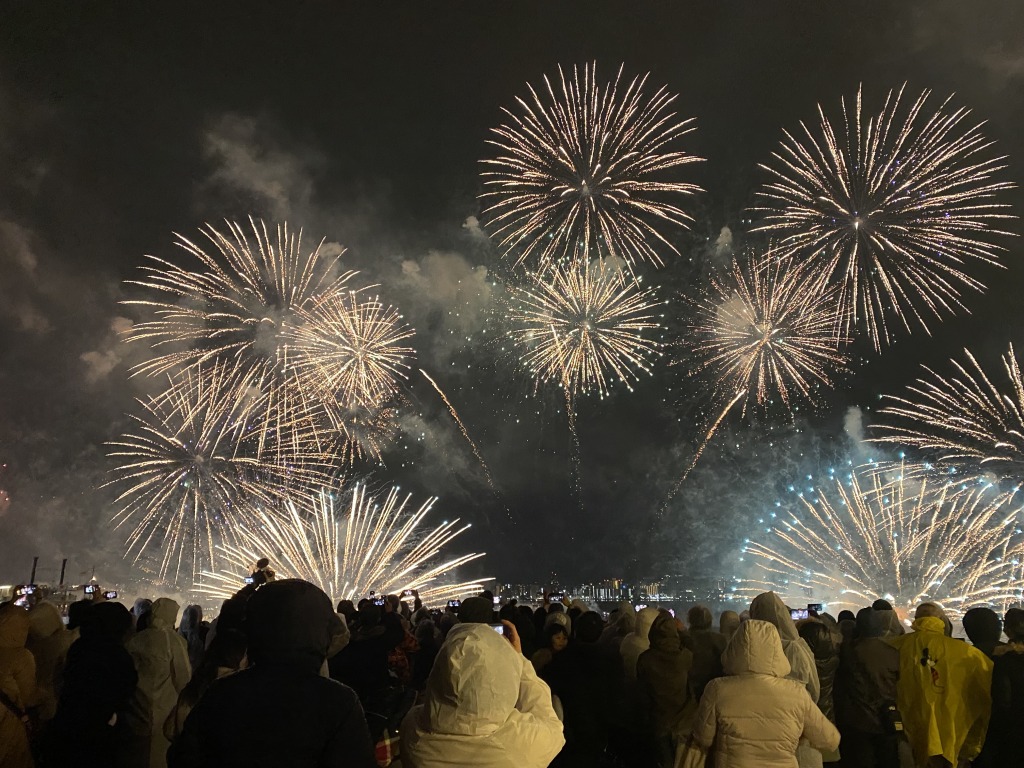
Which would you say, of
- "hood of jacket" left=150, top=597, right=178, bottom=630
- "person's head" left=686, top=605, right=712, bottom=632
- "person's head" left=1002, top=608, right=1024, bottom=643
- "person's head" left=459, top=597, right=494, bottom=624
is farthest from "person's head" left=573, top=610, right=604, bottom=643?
"hood of jacket" left=150, top=597, right=178, bottom=630

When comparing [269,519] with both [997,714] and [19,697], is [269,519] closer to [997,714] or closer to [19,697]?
[19,697]

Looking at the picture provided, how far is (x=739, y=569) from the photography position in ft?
398

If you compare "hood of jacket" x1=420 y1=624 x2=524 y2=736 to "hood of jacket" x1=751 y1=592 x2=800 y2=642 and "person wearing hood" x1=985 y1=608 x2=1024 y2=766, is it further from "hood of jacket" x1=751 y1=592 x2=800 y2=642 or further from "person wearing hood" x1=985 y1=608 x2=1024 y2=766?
"person wearing hood" x1=985 y1=608 x2=1024 y2=766

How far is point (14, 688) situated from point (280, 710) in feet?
12.3

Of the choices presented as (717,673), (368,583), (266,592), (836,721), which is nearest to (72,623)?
(266,592)

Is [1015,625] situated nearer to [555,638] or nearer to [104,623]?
[555,638]

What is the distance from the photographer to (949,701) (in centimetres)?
625

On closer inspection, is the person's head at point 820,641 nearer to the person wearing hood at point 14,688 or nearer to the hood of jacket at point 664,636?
the hood of jacket at point 664,636

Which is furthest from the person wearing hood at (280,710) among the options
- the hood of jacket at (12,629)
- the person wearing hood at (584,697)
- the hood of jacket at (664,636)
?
the hood of jacket at (664,636)

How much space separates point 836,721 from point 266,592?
6.49 metres

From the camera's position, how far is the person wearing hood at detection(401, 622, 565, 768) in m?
3.37

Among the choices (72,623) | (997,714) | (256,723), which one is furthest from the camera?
(72,623)

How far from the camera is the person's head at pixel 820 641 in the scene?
768cm

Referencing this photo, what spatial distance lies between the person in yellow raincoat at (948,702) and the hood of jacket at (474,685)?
4636 millimetres
